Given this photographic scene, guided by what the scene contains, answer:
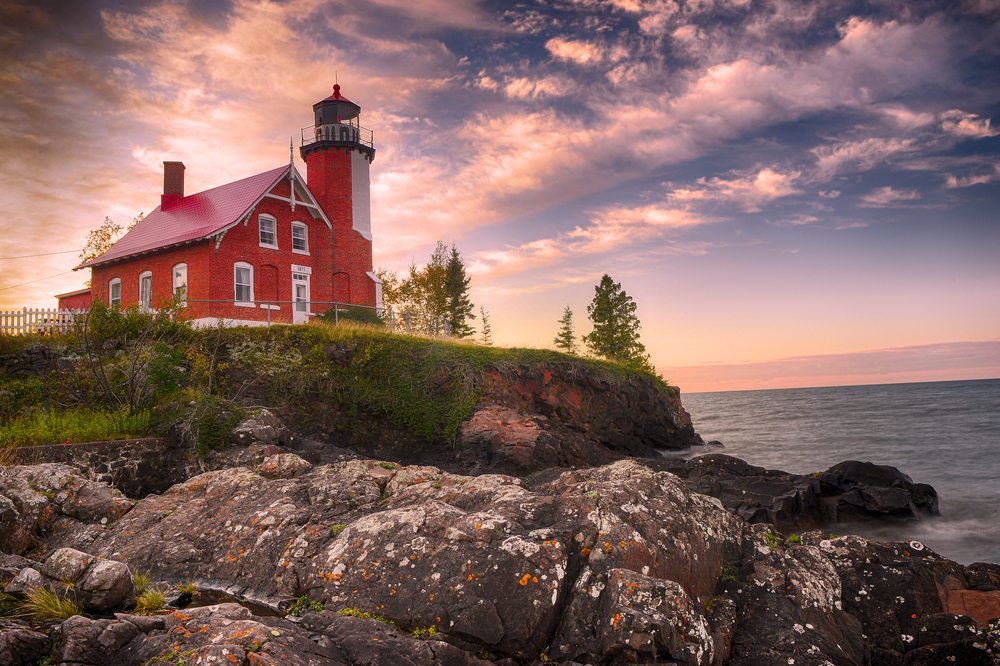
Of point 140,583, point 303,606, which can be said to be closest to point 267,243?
point 140,583

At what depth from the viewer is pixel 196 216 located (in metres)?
26.4

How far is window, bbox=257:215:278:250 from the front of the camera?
2555 cm

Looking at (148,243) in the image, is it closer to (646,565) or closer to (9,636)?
(9,636)

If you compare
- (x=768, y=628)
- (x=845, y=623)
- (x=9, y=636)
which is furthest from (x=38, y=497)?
(x=845, y=623)

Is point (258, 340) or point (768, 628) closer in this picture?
point (768, 628)

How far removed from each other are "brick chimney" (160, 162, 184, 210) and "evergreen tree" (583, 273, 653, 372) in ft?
105

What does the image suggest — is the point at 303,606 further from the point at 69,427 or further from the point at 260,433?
the point at 69,427

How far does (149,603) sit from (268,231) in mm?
23749

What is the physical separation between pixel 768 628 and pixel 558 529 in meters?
2.28

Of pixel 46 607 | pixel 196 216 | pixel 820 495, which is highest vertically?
pixel 196 216

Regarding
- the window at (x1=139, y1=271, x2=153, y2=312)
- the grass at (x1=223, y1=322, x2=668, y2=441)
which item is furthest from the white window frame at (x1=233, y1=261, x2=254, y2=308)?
the grass at (x1=223, y1=322, x2=668, y2=441)

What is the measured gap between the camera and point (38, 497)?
755 cm

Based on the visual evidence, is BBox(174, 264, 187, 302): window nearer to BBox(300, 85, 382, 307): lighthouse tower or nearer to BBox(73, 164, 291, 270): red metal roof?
BBox(73, 164, 291, 270): red metal roof

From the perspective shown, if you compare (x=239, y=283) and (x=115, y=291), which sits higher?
(x=115, y=291)
